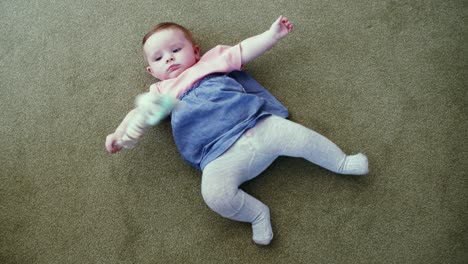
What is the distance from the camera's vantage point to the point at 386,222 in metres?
A: 1.02

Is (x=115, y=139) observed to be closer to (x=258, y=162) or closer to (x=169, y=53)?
(x=169, y=53)

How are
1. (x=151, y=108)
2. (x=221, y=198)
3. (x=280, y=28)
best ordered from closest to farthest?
1. (x=151, y=108)
2. (x=221, y=198)
3. (x=280, y=28)

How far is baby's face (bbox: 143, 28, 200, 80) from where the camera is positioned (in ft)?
3.60

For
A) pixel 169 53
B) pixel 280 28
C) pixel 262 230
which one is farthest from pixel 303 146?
pixel 169 53

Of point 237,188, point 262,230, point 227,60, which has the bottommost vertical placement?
point 262,230

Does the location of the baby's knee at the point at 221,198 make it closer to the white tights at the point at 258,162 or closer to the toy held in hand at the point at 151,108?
the white tights at the point at 258,162

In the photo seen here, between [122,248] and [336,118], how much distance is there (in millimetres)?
774

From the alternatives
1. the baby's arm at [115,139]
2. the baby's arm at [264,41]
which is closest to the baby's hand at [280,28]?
the baby's arm at [264,41]

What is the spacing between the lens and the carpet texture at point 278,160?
40.7 inches

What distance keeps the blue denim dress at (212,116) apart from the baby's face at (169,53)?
3.4 inches

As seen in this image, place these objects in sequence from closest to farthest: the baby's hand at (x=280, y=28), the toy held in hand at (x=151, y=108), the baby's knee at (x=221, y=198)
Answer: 1. the toy held in hand at (x=151, y=108)
2. the baby's knee at (x=221, y=198)
3. the baby's hand at (x=280, y=28)

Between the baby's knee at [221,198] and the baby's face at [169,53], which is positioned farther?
the baby's face at [169,53]

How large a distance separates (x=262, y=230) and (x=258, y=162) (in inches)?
7.7

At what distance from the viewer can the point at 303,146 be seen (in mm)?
1012
